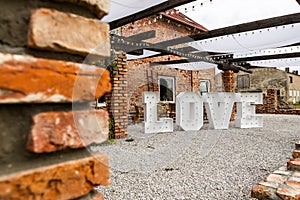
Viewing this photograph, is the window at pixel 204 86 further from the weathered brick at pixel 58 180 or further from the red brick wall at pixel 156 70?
the weathered brick at pixel 58 180

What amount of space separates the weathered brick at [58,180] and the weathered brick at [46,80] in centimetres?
14

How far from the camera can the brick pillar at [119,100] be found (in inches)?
205

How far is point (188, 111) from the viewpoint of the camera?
6.54 metres

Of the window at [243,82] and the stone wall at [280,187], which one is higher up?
the window at [243,82]

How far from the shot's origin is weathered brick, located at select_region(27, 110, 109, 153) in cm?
47

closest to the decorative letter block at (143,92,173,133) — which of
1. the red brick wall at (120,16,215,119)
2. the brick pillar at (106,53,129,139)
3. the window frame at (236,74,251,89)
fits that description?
the brick pillar at (106,53,129,139)

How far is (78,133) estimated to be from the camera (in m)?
0.53

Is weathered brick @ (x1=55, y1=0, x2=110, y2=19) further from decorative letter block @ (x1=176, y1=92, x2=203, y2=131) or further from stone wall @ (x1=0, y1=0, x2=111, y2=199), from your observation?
decorative letter block @ (x1=176, y1=92, x2=203, y2=131)

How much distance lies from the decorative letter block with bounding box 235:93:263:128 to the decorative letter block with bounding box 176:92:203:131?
52.3 inches

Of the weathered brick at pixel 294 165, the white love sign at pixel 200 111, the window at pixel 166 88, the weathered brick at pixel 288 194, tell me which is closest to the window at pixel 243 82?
the window at pixel 166 88

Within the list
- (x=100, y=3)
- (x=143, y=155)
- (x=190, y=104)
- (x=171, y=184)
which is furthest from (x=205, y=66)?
(x=100, y=3)

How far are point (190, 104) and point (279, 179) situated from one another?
4708 millimetres

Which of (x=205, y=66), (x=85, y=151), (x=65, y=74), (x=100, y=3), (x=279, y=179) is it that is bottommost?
(x=279, y=179)

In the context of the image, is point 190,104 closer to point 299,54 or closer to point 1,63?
point 299,54
